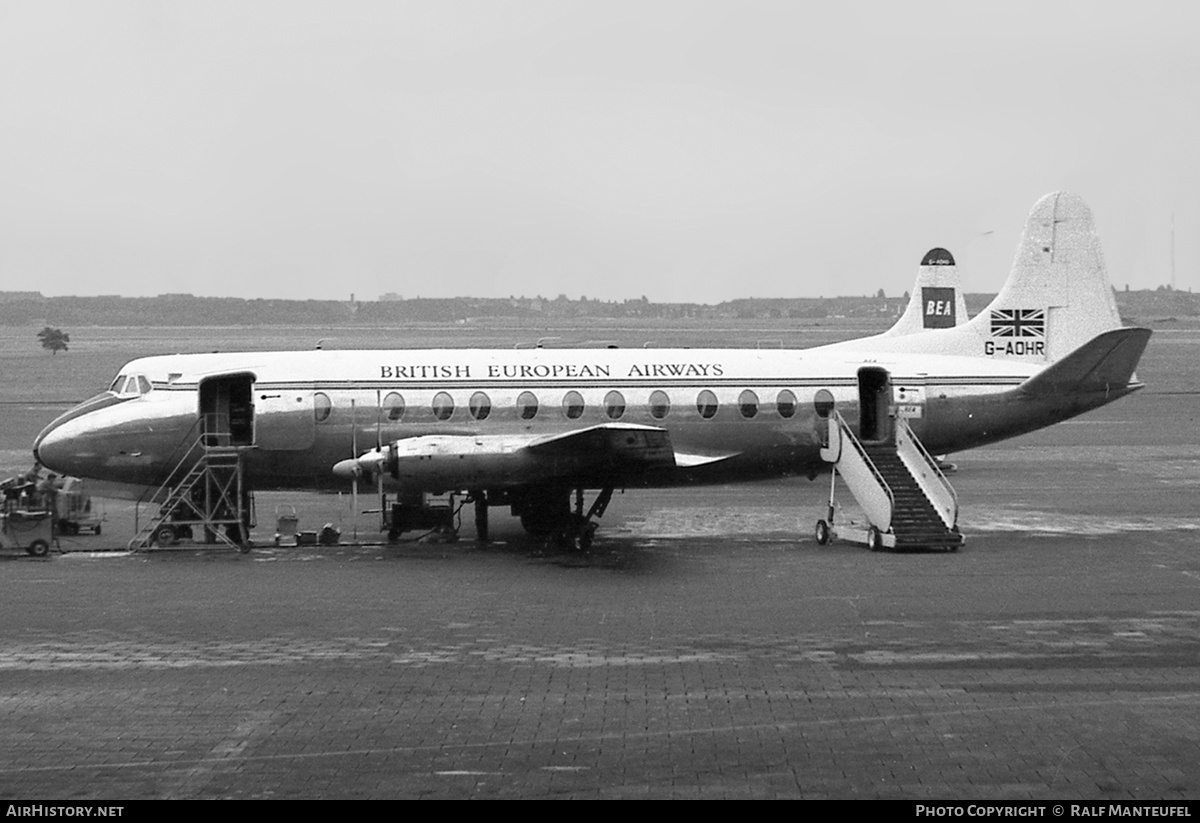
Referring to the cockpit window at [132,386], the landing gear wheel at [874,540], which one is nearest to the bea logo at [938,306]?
the landing gear wheel at [874,540]

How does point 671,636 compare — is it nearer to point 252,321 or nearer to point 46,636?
point 46,636

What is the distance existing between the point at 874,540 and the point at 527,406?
685 cm

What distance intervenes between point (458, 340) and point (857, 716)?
8866 cm

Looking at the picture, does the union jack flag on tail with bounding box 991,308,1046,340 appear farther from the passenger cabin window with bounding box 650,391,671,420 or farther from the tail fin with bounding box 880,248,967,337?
the tail fin with bounding box 880,248,967,337

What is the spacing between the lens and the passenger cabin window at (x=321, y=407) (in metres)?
24.9

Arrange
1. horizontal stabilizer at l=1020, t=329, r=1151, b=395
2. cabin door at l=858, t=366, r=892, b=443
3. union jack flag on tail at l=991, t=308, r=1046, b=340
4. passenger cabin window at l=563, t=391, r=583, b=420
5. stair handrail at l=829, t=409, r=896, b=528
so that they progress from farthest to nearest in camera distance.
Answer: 1. union jack flag on tail at l=991, t=308, r=1046, b=340
2. cabin door at l=858, t=366, r=892, b=443
3. horizontal stabilizer at l=1020, t=329, r=1151, b=395
4. passenger cabin window at l=563, t=391, r=583, b=420
5. stair handrail at l=829, t=409, r=896, b=528

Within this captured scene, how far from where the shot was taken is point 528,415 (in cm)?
2519

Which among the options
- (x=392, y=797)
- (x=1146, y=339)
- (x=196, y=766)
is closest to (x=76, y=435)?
(x=196, y=766)

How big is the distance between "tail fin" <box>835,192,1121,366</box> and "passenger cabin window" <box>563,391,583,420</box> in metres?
7.43

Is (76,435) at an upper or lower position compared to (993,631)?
upper

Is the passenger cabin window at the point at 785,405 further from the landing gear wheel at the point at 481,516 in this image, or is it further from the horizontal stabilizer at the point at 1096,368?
the landing gear wheel at the point at 481,516

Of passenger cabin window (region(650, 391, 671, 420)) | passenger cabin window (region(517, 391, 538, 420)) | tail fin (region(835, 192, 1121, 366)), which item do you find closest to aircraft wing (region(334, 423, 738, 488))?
passenger cabin window (region(517, 391, 538, 420))

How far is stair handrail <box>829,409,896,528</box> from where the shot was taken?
24359 millimetres

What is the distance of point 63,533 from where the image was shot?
26.7m
